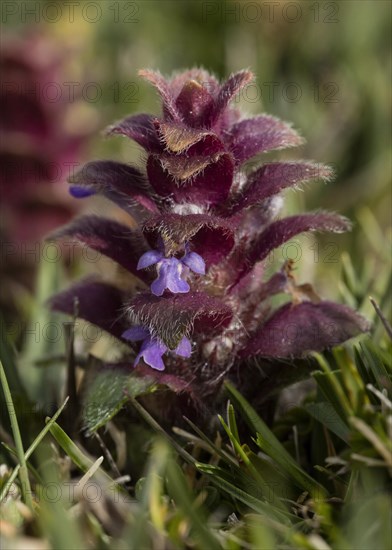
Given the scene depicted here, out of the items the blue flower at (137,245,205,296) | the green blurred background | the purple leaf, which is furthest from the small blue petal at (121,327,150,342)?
the green blurred background

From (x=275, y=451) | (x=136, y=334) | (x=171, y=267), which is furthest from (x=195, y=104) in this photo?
(x=275, y=451)

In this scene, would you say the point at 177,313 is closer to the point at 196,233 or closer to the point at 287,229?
the point at 196,233

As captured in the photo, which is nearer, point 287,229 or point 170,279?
point 170,279

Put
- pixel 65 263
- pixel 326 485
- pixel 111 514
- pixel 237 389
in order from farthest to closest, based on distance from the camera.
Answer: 1. pixel 65 263
2. pixel 237 389
3. pixel 326 485
4. pixel 111 514

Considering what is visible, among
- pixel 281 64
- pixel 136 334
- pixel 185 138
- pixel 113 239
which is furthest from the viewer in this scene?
pixel 281 64

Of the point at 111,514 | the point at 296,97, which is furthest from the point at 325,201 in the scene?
the point at 111,514

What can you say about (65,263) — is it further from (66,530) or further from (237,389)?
(66,530)

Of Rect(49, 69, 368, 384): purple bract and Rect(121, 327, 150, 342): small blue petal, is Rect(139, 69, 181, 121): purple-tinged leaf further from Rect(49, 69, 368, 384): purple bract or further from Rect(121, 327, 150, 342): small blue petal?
Rect(121, 327, 150, 342): small blue petal
